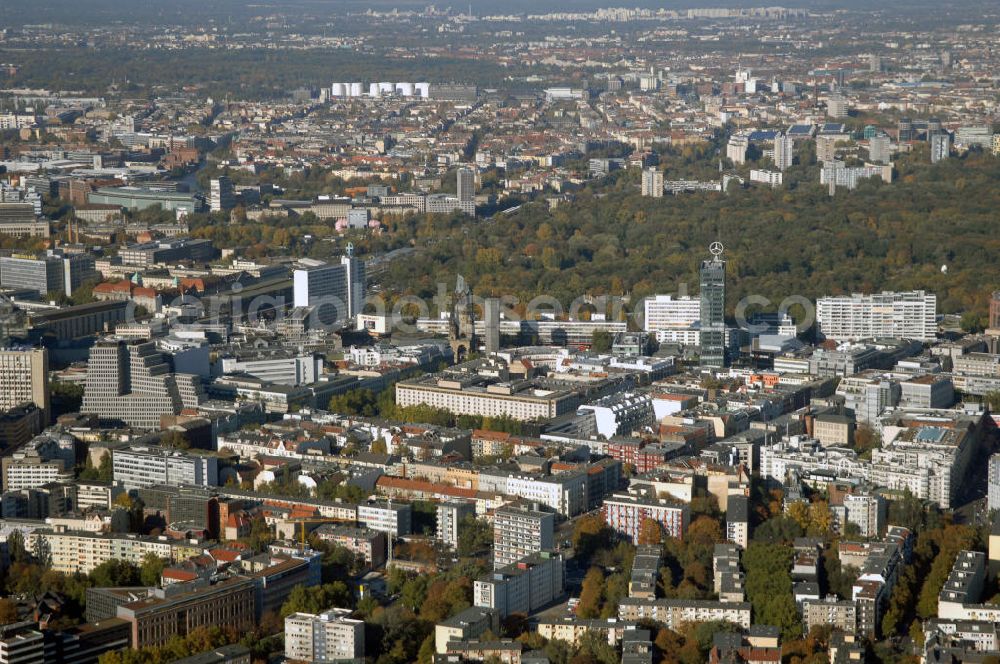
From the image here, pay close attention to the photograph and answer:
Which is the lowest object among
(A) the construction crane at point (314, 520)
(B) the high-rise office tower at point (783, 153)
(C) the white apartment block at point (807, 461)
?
(A) the construction crane at point (314, 520)

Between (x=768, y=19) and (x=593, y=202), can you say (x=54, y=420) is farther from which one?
(x=768, y=19)

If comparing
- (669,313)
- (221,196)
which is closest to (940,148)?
(221,196)

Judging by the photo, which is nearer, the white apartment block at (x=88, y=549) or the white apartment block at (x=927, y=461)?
the white apartment block at (x=88, y=549)

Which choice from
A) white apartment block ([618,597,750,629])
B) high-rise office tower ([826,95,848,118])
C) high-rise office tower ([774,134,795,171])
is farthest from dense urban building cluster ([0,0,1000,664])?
high-rise office tower ([826,95,848,118])

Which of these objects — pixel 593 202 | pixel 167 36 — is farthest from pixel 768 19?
pixel 593 202

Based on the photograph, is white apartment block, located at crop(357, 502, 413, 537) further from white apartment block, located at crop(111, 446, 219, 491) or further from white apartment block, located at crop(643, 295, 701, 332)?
white apartment block, located at crop(643, 295, 701, 332)

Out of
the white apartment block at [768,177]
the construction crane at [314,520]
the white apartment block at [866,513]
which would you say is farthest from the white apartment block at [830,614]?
the white apartment block at [768,177]

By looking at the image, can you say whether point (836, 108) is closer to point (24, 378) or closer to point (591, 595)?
point (24, 378)

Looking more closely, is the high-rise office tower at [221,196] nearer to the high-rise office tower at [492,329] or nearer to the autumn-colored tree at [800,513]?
the high-rise office tower at [492,329]
